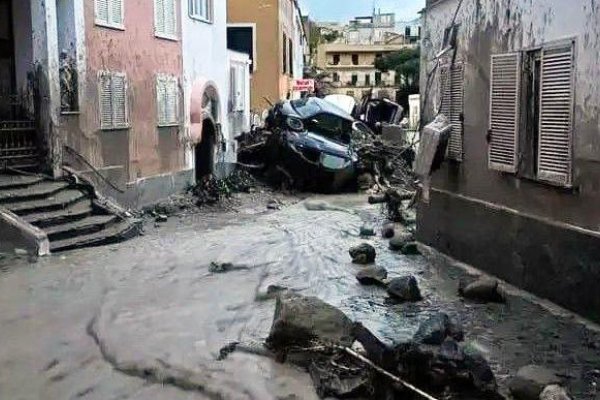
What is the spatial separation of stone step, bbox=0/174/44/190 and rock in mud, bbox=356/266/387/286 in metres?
6.26

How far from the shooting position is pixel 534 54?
30.1ft

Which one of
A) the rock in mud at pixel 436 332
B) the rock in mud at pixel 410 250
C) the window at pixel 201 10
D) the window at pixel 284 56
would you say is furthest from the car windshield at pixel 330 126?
the rock in mud at pixel 436 332

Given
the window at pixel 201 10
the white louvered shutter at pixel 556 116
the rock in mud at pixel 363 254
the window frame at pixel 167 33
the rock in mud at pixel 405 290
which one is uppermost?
the window at pixel 201 10

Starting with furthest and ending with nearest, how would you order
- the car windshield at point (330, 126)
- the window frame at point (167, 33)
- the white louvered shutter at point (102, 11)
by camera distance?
the car windshield at point (330, 126) < the window frame at point (167, 33) < the white louvered shutter at point (102, 11)

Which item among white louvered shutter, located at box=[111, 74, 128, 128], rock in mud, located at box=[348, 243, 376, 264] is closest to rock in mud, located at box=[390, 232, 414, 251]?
rock in mud, located at box=[348, 243, 376, 264]

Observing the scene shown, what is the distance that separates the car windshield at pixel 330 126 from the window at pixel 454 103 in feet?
38.1

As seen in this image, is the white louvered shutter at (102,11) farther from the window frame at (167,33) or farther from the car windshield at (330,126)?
the car windshield at (330,126)

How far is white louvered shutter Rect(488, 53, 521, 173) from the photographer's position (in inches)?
375

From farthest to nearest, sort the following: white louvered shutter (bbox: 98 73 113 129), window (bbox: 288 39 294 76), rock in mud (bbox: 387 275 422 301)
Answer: window (bbox: 288 39 294 76) < white louvered shutter (bbox: 98 73 113 129) < rock in mud (bbox: 387 275 422 301)

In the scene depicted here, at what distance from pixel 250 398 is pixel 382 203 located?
1454 cm

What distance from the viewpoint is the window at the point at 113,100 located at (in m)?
15.9

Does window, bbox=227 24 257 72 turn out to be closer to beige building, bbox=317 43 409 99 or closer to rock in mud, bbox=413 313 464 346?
A: rock in mud, bbox=413 313 464 346

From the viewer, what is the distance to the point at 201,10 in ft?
71.9

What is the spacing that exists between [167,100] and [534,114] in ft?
37.7
